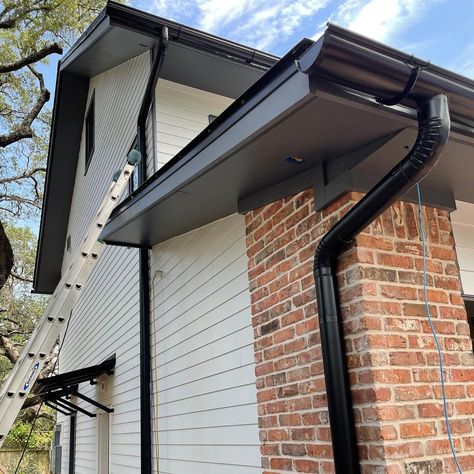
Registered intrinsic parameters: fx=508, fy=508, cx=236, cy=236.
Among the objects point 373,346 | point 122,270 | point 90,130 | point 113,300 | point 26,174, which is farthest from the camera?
point 26,174

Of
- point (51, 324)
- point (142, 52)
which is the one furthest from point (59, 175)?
point (51, 324)

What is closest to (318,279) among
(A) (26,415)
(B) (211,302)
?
(B) (211,302)

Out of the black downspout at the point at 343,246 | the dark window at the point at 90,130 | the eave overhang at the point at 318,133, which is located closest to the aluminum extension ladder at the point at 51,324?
the eave overhang at the point at 318,133

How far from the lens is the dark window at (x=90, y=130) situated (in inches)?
351

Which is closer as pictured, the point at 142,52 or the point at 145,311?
the point at 145,311

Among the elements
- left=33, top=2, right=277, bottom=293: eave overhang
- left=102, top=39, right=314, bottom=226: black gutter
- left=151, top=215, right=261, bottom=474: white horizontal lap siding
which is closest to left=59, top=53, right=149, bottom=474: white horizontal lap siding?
left=33, top=2, right=277, bottom=293: eave overhang

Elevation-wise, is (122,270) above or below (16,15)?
below

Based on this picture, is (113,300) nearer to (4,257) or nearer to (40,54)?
(4,257)

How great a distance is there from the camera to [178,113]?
5.73 meters

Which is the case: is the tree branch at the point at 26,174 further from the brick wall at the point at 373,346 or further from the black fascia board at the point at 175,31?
the brick wall at the point at 373,346

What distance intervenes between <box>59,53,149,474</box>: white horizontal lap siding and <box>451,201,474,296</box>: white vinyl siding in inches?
147

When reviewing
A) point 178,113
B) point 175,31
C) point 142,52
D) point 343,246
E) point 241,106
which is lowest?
point 343,246

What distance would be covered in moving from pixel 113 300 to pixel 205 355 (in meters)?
3.37

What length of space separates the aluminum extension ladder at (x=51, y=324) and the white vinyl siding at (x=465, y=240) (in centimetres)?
224
